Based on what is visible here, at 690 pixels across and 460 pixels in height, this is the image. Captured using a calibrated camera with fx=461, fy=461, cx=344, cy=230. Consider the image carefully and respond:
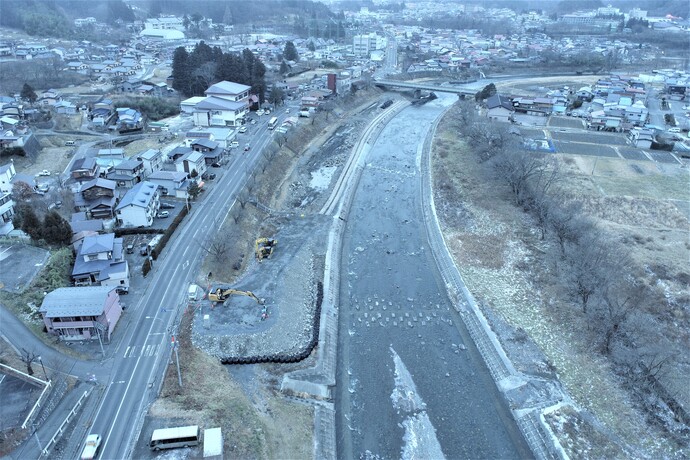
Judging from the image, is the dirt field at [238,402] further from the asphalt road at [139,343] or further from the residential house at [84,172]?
the residential house at [84,172]

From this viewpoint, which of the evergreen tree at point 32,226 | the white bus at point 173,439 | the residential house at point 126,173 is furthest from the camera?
the residential house at point 126,173

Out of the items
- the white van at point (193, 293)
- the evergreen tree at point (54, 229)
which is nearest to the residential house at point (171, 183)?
the evergreen tree at point (54, 229)

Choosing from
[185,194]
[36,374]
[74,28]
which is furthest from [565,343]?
[74,28]

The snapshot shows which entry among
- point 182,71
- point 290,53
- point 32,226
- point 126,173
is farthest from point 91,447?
point 290,53

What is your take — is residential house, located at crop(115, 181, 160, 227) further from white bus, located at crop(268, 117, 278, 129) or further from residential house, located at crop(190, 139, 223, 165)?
white bus, located at crop(268, 117, 278, 129)

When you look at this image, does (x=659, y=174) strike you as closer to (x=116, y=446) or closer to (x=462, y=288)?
(x=462, y=288)
